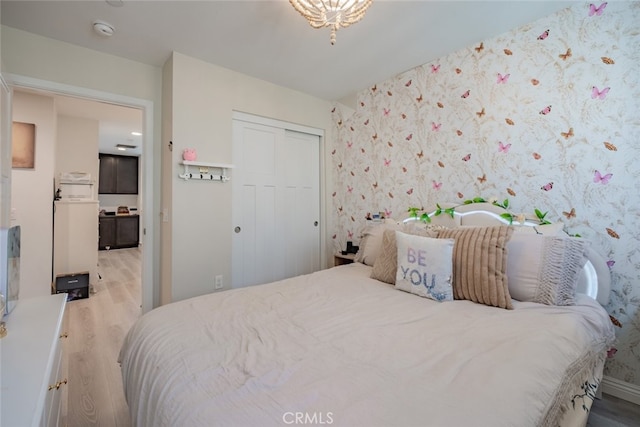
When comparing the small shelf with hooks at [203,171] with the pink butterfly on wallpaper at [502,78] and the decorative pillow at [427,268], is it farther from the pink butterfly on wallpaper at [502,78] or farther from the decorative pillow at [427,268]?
the pink butterfly on wallpaper at [502,78]

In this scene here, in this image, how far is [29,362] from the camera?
2.70ft

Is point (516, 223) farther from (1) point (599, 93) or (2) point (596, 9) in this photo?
(2) point (596, 9)

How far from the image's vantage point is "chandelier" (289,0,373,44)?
A: 1.54 meters

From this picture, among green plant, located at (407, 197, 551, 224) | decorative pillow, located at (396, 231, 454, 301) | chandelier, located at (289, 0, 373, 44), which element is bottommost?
decorative pillow, located at (396, 231, 454, 301)

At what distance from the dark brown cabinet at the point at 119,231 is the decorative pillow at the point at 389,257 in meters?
7.18

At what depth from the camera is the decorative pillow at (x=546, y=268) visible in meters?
1.51

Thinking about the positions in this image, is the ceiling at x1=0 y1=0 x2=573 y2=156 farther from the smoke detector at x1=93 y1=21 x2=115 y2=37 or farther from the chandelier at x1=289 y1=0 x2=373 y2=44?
the chandelier at x1=289 y1=0 x2=373 y2=44

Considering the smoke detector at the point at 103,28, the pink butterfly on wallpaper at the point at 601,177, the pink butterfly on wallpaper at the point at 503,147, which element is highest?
the smoke detector at the point at 103,28

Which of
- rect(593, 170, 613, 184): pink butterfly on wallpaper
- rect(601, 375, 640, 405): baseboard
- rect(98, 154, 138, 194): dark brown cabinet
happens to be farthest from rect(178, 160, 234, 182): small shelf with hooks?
rect(98, 154, 138, 194): dark brown cabinet

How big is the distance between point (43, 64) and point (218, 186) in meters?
1.54

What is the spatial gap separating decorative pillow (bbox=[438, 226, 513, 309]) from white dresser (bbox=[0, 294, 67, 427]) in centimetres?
181

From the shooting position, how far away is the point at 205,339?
3.73 ft

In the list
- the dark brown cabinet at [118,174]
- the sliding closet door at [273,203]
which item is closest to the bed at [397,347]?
the sliding closet door at [273,203]

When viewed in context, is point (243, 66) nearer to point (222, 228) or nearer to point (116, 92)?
point (116, 92)
